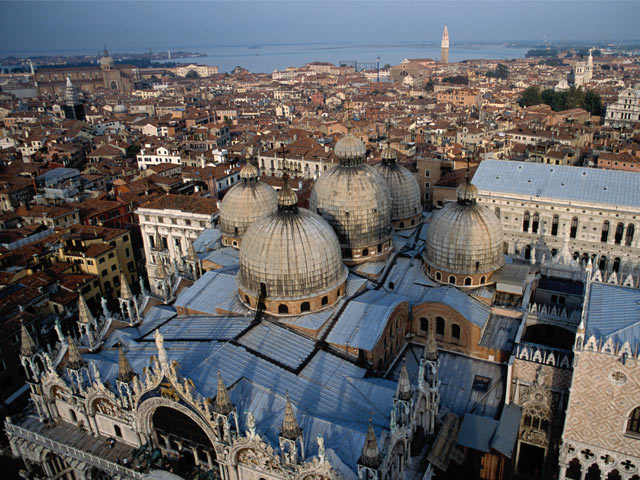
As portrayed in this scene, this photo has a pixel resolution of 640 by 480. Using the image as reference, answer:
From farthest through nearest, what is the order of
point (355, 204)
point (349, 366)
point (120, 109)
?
point (120, 109) < point (355, 204) < point (349, 366)

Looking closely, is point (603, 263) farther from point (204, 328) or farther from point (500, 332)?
point (204, 328)

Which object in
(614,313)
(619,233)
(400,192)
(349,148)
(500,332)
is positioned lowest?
(500,332)

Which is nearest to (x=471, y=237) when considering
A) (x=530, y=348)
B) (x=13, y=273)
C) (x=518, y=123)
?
(x=530, y=348)

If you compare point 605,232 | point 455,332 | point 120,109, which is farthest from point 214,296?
point 120,109

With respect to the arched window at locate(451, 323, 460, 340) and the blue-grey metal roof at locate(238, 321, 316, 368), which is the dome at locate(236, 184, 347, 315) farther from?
the arched window at locate(451, 323, 460, 340)

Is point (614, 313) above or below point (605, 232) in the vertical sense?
above

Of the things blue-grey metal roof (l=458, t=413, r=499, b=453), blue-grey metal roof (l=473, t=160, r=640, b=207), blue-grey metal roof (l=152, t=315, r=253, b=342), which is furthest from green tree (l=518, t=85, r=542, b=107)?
blue-grey metal roof (l=152, t=315, r=253, b=342)

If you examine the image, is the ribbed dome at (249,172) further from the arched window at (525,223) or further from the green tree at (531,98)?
the green tree at (531,98)
